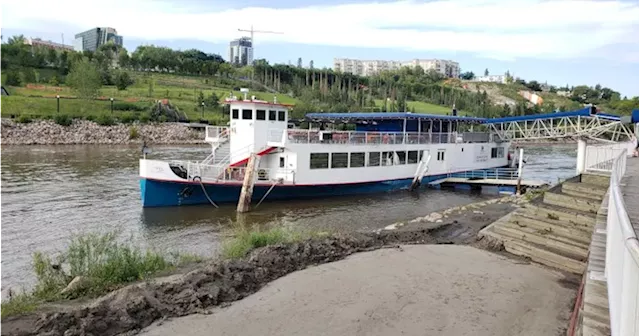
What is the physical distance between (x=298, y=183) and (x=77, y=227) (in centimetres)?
974

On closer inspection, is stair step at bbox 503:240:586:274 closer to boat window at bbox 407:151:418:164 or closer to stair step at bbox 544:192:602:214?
stair step at bbox 544:192:602:214

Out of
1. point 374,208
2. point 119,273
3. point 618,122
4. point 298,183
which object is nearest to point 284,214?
point 298,183

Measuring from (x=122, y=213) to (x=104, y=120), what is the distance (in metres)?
45.4

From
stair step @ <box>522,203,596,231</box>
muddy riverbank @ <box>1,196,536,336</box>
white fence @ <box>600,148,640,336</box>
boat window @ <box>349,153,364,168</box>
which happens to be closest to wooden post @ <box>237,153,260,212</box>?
boat window @ <box>349,153,364,168</box>

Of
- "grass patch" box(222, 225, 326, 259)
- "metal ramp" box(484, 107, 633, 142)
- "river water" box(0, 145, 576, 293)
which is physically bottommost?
"river water" box(0, 145, 576, 293)

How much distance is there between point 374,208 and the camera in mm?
23078

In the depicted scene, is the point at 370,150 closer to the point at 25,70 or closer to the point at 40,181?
the point at 40,181

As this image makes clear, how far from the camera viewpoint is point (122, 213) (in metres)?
Answer: 19.8

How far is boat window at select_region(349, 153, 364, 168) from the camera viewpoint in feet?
84.8

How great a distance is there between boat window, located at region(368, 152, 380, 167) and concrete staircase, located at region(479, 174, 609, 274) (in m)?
13.3

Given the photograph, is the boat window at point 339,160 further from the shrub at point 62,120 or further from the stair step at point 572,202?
the shrub at point 62,120

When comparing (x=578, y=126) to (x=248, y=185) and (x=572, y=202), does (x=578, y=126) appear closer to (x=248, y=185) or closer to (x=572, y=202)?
(x=572, y=202)

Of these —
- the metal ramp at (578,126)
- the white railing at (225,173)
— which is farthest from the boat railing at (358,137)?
the metal ramp at (578,126)

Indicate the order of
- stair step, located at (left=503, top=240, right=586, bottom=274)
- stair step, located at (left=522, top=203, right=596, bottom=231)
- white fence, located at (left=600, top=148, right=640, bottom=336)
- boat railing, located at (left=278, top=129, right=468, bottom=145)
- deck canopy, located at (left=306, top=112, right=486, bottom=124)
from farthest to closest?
deck canopy, located at (left=306, top=112, right=486, bottom=124), boat railing, located at (left=278, top=129, right=468, bottom=145), stair step, located at (left=522, top=203, right=596, bottom=231), stair step, located at (left=503, top=240, right=586, bottom=274), white fence, located at (left=600, top=148, right=640, bottom=336)
